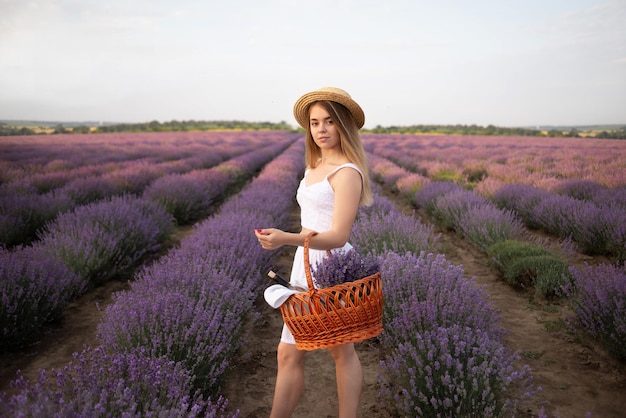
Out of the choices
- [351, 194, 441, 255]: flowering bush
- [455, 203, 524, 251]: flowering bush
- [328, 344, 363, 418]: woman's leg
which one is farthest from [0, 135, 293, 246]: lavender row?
[328, 344, 363, 418]: woman's leg

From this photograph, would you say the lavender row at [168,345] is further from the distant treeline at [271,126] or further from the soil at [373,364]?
the distant treeline at [271,126]

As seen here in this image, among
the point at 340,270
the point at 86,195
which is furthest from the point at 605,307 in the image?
the point at 86,195

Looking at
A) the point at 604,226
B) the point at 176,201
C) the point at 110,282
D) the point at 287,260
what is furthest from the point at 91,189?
the point at 604,226

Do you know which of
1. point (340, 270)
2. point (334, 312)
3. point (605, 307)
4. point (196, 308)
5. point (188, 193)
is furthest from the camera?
point (188, 193)

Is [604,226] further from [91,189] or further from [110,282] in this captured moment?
[91,189]

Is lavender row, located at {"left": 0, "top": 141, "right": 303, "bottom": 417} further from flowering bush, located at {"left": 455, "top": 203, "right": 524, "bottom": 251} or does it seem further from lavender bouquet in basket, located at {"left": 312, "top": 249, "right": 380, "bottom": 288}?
flowering bush, located at {"left": 455, "top": 203, "right": 524, "bottom": 251}

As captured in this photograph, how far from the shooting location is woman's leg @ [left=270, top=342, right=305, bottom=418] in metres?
1.73

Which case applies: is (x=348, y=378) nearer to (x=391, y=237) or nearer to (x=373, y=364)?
(x=373, y=364)

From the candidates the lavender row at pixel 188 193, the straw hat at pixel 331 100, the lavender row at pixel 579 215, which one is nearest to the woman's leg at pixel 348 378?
the straw hat at pixel 331 100

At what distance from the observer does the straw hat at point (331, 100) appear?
1673 millimetres

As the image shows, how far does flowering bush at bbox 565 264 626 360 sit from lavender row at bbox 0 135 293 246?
211 inches

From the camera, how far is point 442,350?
6.17 ft

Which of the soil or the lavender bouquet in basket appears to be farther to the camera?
the soil

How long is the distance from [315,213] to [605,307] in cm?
209
